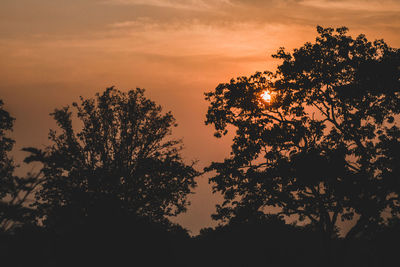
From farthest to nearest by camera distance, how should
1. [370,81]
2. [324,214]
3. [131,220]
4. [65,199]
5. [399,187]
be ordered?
[65,199], [324,214], [370,81], [399,187], [131,220]

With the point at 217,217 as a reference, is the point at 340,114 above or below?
above

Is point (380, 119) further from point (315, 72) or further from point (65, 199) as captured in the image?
point (65, 199)

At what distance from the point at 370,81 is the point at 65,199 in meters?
26.2


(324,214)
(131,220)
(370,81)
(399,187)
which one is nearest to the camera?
(131,220)

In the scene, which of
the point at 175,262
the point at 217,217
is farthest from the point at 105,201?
the point at 217,217

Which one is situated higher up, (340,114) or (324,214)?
(340,114)

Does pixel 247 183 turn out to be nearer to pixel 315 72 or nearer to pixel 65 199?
pixel 315 72

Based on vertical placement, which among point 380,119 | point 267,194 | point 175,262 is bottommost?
point 175,262

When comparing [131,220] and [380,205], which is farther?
[380,205]

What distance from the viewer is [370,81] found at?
1078 inches

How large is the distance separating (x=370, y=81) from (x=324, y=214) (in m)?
9.26

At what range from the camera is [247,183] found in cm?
2967

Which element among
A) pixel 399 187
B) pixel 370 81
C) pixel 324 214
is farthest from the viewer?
pixel 324 214

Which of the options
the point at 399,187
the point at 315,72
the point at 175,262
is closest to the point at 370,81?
the point at 315,72
